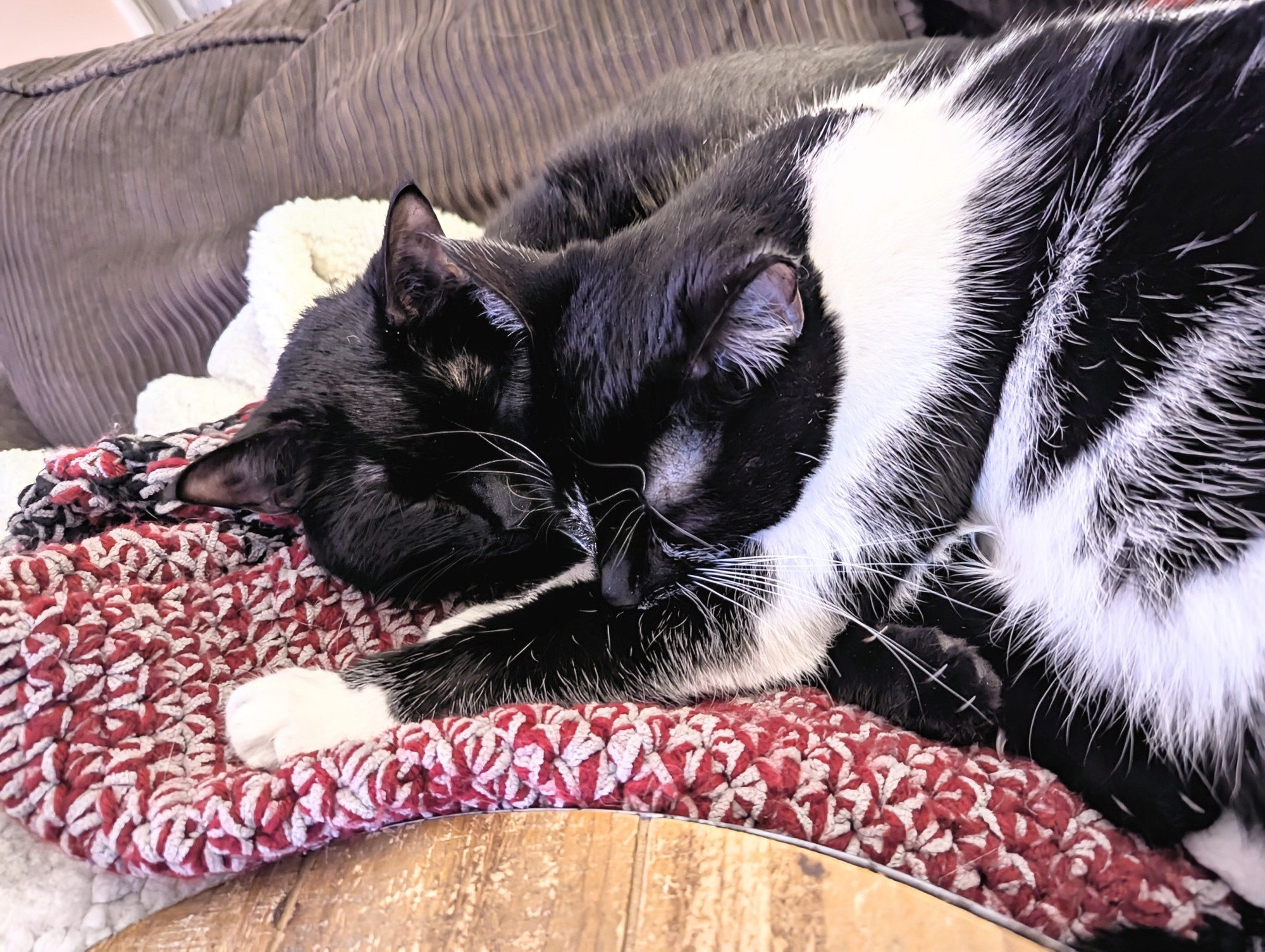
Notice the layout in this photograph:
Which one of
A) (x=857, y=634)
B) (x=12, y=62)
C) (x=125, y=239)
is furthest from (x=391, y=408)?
(x=12, y=62)

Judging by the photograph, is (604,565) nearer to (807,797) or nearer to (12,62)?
(807,797)

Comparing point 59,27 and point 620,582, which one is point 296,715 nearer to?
point 620,582

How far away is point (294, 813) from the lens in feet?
2.12

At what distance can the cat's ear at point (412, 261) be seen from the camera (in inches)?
33.8

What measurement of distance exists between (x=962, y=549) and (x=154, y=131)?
1.78 m

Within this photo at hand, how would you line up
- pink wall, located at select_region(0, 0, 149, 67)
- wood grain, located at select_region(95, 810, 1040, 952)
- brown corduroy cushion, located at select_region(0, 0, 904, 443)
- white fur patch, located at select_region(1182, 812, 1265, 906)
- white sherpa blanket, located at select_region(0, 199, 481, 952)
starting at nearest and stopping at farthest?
wood grain, located at select_region(95, 810, 1040, 952) < white fur patch, located at select_region(1182, 812, 1265, 906) < white sherpa blanket, located at select_region(0, 199, 481, 952) < brown corduroy cushion, located at select_region(0, 0, 904, 443) < pink wall, located at select_region(0, 0, 149, 67)

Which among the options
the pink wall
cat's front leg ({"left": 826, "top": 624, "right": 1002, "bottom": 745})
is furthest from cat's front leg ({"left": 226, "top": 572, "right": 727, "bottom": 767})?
the pink wall

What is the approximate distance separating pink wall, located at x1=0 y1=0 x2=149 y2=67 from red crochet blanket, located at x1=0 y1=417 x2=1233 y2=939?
2.37 metres

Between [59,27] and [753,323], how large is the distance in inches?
110

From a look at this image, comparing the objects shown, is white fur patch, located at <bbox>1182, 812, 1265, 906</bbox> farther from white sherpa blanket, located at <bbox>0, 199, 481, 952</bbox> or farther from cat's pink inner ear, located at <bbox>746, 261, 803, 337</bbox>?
white sherpa blanket, located at <bbox>0, 199, 481, 952</bbox>

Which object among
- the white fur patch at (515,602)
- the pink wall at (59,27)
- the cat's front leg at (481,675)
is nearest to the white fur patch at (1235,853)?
the cat's front leg at (481,675)

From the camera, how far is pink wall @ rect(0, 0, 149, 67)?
2.38 meters

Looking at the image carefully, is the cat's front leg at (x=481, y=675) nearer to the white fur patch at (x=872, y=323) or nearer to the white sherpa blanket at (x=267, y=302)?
the white fur patch at (x=872, y=323)

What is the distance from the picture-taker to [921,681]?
0.84 meters
